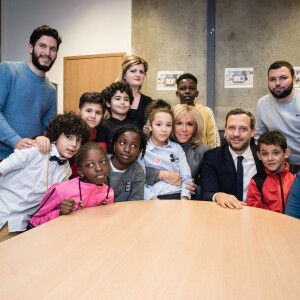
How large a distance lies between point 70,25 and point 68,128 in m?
3.47

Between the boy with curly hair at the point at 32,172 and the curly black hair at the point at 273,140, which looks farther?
the curly black hair at the point at 273,140

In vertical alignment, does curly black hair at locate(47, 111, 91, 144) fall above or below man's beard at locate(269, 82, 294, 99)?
below

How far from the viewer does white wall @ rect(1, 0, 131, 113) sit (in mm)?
4570

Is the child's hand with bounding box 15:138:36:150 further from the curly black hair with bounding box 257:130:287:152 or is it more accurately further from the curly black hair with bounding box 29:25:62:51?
the curly black hair with bounding box 257:130:287:152

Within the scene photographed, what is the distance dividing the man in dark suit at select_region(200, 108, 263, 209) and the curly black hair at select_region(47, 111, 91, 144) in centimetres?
91

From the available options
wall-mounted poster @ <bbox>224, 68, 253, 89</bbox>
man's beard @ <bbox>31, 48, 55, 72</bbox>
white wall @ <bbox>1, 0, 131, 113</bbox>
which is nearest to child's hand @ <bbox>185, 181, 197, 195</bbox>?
man's beard @ <bbox>31, 48, 55, 72</bbox>

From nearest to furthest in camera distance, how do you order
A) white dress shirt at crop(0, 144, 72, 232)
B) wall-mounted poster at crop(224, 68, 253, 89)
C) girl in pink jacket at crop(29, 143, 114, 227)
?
girl in pink jacket at crop(29, 143, 114, 227) < white dress shirt at crop(0, 144, 72, 232) < wall-mounted poster at crop(224, 68, 253, 89)

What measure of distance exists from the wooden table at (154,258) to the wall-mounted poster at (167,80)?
3.24m

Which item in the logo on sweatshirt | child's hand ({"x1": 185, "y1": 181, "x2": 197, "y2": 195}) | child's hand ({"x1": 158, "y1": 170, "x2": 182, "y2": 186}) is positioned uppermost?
the logo on sweatshirt

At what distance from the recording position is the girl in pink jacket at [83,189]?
1619 mm

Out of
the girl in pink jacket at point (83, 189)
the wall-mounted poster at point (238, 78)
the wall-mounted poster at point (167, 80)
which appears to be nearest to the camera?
the girl in pink jacket at point (83, 189)

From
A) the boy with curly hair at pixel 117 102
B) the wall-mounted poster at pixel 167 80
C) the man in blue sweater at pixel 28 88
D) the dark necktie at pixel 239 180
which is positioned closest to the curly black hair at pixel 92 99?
the boy with curly hair at pixel 117 102

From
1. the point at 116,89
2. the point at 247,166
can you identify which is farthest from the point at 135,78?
the point at 247,166

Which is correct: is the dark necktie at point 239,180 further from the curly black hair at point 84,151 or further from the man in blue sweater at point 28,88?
the man in blue sweater at point 28,88
